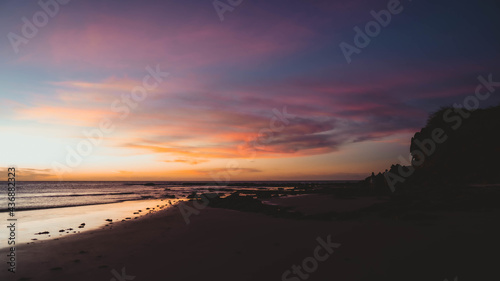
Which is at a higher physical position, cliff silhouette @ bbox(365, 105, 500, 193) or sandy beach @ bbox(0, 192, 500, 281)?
cliff silhouette @ bbox(365, 105, 500, 193)

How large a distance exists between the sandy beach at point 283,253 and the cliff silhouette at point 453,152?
1591 centimetres

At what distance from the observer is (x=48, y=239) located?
503 inches

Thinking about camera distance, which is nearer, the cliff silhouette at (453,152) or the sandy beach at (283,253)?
the sandy beach at (283,253)

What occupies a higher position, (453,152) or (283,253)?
(453,152)

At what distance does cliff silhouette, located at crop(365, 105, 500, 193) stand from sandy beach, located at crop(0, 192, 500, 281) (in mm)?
15908

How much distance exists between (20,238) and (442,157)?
110 feet

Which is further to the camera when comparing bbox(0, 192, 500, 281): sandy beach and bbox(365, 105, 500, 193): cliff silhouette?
bbox(365, 105, 500, 193): cliff silhouette

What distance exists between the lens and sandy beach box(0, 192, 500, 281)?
6828 millimetres

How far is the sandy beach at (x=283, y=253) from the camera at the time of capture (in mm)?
6828

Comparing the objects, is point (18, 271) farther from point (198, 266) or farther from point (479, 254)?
point (479, 254)

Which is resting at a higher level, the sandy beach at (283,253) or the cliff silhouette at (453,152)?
the cliff silhouette at (453,152)

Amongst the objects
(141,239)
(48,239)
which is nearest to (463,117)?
(141,239)

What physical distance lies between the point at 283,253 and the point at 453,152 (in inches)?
1022

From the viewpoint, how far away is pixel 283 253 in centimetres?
863
